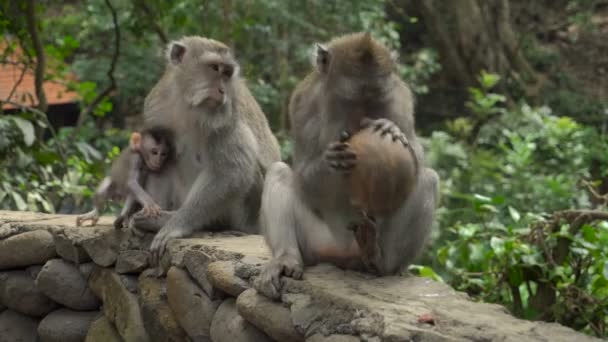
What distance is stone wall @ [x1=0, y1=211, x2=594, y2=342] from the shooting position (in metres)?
2.66

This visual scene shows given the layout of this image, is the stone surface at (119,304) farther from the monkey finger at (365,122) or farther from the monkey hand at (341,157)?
the monkey finger at (365,122)

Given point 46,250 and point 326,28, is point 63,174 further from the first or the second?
point 326,28

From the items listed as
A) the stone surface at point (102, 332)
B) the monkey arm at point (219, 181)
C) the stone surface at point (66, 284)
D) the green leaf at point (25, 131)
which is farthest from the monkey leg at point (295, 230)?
the green leaf at point (25, 131)

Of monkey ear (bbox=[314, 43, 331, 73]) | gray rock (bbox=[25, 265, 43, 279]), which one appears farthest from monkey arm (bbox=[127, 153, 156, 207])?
monkey ear (bbox=[314, 43, 331, 73])

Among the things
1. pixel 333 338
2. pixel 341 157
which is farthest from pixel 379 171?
pixel 333 338

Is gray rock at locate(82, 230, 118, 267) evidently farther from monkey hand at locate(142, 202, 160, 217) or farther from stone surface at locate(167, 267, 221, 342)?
stone surface at locate(167, 267, 221, 342)

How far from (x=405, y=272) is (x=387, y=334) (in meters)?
1.00

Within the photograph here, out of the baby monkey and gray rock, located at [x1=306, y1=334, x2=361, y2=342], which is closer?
gray rock, located at [x1=306, y1=334, x2=361, y2=342]

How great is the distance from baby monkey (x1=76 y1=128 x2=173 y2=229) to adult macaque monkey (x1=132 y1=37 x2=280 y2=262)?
0.08 meters

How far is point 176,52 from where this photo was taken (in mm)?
4605

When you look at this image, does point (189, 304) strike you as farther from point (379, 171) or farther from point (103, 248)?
point (379, 171)

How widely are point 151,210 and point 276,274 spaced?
154 cm

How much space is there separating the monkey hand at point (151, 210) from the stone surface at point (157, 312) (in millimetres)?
378

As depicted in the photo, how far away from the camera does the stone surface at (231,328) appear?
321 cm
